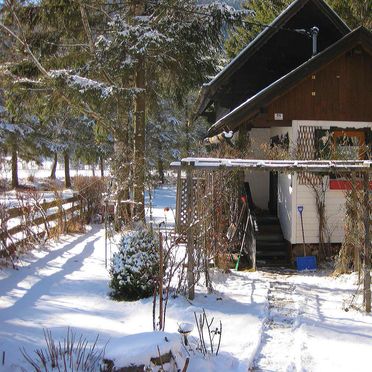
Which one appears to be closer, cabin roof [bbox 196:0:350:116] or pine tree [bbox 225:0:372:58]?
cabin roof [bbox 196:0:350:116]

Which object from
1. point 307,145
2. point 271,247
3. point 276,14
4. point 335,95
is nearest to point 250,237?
point 271,247

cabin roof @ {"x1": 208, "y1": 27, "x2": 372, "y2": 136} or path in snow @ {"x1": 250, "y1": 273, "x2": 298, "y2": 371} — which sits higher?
cabin roof @ {"x1": 208, "y1": 27, "x2": 372, "y2": 136}

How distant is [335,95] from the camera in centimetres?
1070


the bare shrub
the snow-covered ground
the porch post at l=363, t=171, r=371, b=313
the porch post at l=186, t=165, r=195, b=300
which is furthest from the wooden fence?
the porch post at l=363, t=171, r=371, b=313

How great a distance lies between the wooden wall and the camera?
10.6 meters

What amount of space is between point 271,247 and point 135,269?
5055mm

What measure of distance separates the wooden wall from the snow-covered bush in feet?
16.3

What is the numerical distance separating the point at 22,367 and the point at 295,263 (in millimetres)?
7274

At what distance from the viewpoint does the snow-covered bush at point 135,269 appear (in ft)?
23.7

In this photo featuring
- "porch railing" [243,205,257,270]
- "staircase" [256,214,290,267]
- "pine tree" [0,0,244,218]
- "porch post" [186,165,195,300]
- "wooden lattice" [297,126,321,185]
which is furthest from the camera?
"pine tree" [0,0,244,218]

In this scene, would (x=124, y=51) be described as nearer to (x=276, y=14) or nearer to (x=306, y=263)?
(x=306, y=263)

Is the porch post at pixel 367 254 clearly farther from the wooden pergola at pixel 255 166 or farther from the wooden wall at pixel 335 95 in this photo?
the wooden wall at pixel 335 95

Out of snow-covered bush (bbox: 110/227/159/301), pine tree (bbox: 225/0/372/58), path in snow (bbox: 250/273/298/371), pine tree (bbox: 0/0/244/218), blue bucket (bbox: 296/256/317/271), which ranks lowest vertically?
path in snow (bbox: 250/273/298/371)

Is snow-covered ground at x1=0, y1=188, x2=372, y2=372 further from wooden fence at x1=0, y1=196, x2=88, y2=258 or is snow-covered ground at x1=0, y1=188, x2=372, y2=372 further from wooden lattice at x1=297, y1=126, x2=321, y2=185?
wooden lattice at x1=297, y1=126, x2=321, y2=185
